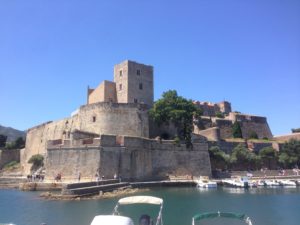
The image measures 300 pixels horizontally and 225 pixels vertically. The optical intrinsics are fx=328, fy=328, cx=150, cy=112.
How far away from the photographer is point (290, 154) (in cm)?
4234

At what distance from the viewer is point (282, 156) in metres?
41.5

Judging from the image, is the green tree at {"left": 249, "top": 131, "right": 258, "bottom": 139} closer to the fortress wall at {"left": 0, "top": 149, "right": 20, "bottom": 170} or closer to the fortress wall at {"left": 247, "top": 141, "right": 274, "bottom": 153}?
the fortress wall at {"left": 247, "top": 141, "right": 274, "bottom": 153}

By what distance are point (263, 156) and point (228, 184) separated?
33.8 ft

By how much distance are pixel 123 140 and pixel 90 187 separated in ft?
26.1

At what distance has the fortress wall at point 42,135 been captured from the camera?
41.9m

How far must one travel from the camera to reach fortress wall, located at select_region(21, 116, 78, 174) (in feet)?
138

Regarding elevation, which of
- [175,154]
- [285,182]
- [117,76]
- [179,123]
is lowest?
[285,182]

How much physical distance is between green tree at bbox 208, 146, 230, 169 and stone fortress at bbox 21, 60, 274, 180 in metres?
1.32

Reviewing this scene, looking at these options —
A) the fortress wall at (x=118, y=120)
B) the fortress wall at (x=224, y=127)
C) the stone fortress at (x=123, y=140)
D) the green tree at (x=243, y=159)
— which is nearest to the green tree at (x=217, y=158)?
the green tree at (x=243, y=159)

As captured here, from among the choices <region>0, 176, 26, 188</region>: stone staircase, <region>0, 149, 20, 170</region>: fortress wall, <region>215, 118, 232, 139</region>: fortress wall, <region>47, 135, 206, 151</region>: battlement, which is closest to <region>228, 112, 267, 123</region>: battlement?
<region>215, 118, 232, 139</region>: fortress wall

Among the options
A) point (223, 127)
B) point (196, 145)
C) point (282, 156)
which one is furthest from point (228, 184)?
point (223, 127)

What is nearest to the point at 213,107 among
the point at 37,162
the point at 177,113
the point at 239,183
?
the point at 177,113

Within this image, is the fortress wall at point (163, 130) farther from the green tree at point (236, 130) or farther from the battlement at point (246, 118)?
the battlement at point (246, 118)

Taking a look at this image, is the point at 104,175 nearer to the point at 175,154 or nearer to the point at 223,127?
the point at 175,154
